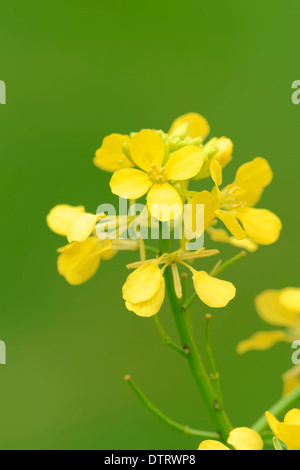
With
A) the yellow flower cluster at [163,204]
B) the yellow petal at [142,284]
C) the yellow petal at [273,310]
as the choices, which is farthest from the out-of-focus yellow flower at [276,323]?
the yellow petal at [142,284]

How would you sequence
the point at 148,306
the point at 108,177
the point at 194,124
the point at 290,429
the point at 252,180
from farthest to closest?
the point at 108,177 → the point at 194,124 → the point at 252,180 → the point at 148,306 → the point at 290,429

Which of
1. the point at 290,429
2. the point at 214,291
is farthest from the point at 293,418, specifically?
the point at 214,291

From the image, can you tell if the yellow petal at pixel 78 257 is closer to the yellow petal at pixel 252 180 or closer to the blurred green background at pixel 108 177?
the yellow petal at pixel 252 180

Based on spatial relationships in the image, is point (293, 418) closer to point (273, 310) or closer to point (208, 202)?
point (208, 202)

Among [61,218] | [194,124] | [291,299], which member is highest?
[194,124]

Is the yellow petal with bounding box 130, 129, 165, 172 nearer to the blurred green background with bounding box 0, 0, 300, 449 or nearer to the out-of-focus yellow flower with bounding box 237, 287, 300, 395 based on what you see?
the out-of-focus yellow flower with bounding box 237, 287, 300, 395

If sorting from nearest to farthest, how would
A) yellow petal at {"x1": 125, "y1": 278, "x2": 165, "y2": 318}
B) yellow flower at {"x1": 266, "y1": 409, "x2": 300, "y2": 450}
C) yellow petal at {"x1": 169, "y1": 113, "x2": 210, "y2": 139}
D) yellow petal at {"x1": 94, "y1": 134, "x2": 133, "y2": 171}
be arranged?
yellow flower at {"x1": 266, "y1": 409, "x2": 300, "y2": 450} → yellow petal at {"x1": 125, "y1": 278, "x2": 165, "y2": 318} → yellow petal at {"x1": 94, "y1": 134, "x2": 133, "y2": 171} → yellow petal at {"x1": 169, "y1": 113, "x2": 210, "y2": 139}

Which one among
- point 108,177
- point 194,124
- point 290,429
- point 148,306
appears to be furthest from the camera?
point 108,177

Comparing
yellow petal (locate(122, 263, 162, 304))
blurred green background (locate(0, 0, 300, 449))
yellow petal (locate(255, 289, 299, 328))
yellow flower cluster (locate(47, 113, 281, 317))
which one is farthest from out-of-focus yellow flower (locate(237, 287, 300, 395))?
blurred green background (locate(0, 0, 300, 449))
